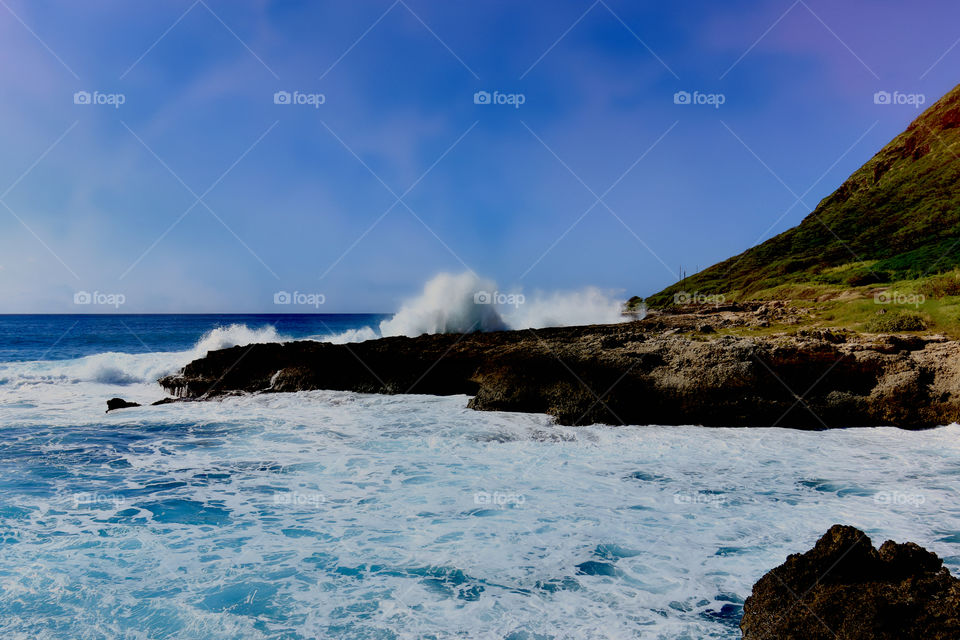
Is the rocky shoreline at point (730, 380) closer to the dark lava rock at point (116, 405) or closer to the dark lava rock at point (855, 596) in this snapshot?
the dark lava rock at point (855, 596)

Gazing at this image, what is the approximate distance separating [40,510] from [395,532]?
622 centimetres

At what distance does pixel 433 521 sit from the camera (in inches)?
327

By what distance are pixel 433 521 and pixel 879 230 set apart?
6517 cm

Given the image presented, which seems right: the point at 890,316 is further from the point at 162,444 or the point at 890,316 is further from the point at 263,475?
the point at 162,444

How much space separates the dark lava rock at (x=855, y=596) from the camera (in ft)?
14.9

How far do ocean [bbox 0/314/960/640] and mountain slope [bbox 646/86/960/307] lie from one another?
3549 centimetres

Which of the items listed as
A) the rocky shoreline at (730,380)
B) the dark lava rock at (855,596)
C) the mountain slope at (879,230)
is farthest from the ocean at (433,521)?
the mountain slope at (879,230)

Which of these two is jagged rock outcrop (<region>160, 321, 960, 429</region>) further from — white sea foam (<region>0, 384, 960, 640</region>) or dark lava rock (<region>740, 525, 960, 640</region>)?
dark lava rock (<region>740, 525, 960, 640</region>)

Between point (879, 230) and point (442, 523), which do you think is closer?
point (442, 523)

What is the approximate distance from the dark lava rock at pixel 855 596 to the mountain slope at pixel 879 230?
40.6 m

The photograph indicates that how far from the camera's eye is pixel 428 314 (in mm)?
38594

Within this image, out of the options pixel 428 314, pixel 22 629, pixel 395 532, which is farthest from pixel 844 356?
Answer: pixel 428 314

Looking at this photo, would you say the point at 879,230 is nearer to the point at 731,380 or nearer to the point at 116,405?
the point at 731,380

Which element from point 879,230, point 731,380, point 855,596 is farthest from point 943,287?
point 879,230
